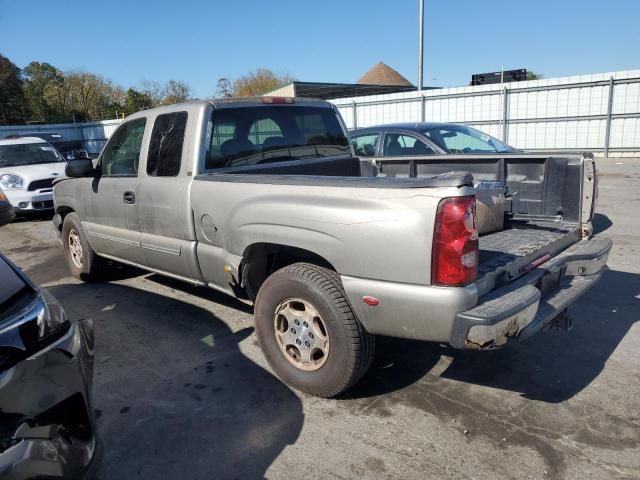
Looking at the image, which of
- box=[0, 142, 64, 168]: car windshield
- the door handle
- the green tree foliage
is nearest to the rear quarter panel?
the door handle

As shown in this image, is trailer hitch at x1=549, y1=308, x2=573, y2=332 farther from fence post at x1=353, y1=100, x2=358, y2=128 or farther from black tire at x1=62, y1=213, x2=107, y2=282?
fence post at x1=353, y1=100, x2=358, y2=128

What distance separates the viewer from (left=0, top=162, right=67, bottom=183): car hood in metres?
10.6

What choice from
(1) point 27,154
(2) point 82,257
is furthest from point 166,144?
(1) point 27,154

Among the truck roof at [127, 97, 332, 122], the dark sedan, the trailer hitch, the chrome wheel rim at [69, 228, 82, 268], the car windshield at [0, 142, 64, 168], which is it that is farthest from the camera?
the car windshield at [0, 142, 64, 168]

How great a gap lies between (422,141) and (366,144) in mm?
1113

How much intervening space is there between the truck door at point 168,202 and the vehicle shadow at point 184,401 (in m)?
0.59

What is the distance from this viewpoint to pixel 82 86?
190 feet

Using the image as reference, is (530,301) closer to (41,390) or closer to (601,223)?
(41,390)

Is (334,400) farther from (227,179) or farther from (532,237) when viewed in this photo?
(532,237)

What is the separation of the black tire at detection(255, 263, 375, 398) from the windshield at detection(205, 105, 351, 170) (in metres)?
1.34

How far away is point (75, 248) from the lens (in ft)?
19.8

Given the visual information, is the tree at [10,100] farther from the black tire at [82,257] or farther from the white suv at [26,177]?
the black tire at [82,257]

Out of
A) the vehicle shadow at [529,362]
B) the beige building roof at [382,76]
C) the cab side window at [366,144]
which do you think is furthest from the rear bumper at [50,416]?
the beige building roof at [382,76]

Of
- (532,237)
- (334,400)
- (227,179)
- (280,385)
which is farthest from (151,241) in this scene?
(532,237)
